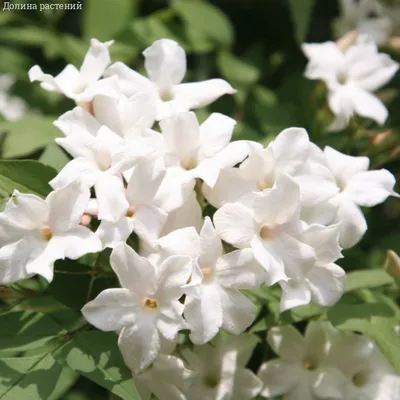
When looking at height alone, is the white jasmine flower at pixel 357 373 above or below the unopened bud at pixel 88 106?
below

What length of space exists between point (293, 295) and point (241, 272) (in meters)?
0.08

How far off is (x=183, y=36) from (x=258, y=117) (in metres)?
0.29

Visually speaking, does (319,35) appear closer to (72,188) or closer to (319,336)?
(319,336)

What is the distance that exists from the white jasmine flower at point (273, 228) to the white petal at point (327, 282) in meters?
0.04

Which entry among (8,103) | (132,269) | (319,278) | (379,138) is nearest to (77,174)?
(132,269)

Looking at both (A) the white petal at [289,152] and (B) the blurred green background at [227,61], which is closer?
(A) the white petal at [289,152]

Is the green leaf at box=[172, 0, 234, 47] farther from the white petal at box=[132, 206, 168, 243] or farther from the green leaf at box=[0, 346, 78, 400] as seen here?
the green leaf at box=[0, 346, 78, 400]

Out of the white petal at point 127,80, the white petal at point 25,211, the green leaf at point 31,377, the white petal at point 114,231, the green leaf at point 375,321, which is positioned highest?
the white petal at point 127,80

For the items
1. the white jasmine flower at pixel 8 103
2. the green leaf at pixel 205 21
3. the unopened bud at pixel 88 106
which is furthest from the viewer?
the white jasmine flower at pixel 8 103

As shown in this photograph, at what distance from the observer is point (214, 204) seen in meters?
0.97

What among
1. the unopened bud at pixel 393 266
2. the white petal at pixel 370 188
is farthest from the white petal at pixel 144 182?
the unopened bud at pixel 393 266

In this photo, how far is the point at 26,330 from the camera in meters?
0.95

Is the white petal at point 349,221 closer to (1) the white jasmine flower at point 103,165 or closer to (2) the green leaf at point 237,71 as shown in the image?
(1) the white jasmine flower at point 103,165

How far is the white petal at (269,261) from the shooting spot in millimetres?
893
